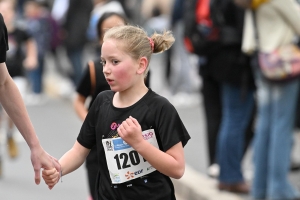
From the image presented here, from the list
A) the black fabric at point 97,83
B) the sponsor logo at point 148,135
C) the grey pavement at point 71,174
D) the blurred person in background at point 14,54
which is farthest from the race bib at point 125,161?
the blurred person in background at point 14,54

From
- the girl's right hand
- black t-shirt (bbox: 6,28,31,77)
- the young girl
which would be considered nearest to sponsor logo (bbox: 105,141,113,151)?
the young girl

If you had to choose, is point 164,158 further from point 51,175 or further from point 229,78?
point 229,78

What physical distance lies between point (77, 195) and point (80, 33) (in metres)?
7.60

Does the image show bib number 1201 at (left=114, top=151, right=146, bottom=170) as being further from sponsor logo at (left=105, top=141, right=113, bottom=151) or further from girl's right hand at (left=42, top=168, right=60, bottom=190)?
girl's right hand at (left=42, top=168, right=60, bottom=190)

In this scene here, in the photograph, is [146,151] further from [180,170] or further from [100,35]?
[100,35]

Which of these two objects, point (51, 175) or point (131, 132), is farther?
point (51, 175)

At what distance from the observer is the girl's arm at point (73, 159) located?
3.89 metres

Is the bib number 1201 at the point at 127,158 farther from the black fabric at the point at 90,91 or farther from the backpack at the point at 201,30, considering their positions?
the backpack at the point at 201,30

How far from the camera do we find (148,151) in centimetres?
355

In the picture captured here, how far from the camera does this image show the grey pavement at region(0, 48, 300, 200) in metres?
7.44

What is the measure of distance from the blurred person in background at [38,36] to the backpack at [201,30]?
8238 millimetres

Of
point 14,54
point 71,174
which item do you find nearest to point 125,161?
point 71,174

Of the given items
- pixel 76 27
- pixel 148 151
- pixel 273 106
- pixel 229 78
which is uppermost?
pixel 148 151

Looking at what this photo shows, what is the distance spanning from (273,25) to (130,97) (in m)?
2.76
